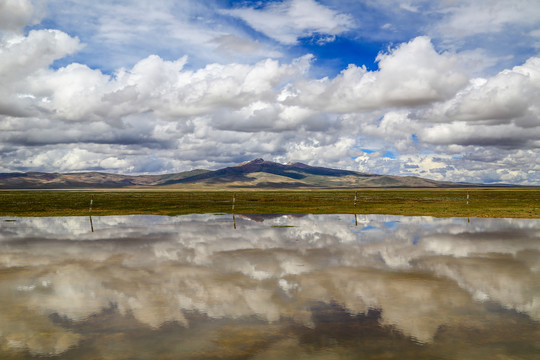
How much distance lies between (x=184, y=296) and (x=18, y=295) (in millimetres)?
5453

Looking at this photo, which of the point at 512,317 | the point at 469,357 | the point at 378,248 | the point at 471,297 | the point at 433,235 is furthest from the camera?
the point at 433,235

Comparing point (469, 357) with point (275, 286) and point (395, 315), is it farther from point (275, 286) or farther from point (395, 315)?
point (275, 286)

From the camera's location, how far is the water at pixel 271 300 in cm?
782

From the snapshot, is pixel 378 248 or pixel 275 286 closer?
pixel 275 286

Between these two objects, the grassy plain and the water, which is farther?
the grassy plain

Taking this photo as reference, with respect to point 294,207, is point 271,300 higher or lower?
higher

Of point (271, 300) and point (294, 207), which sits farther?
point (294, 207)

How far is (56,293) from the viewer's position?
462 inches

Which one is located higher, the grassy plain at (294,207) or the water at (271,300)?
the water at (271,300)

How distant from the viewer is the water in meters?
7.82

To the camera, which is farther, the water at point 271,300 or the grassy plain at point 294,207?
the grassy plain at point 294,207

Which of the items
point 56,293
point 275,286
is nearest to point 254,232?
point 275,286

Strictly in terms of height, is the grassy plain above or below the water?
below

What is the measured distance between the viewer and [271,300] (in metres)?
10.9
